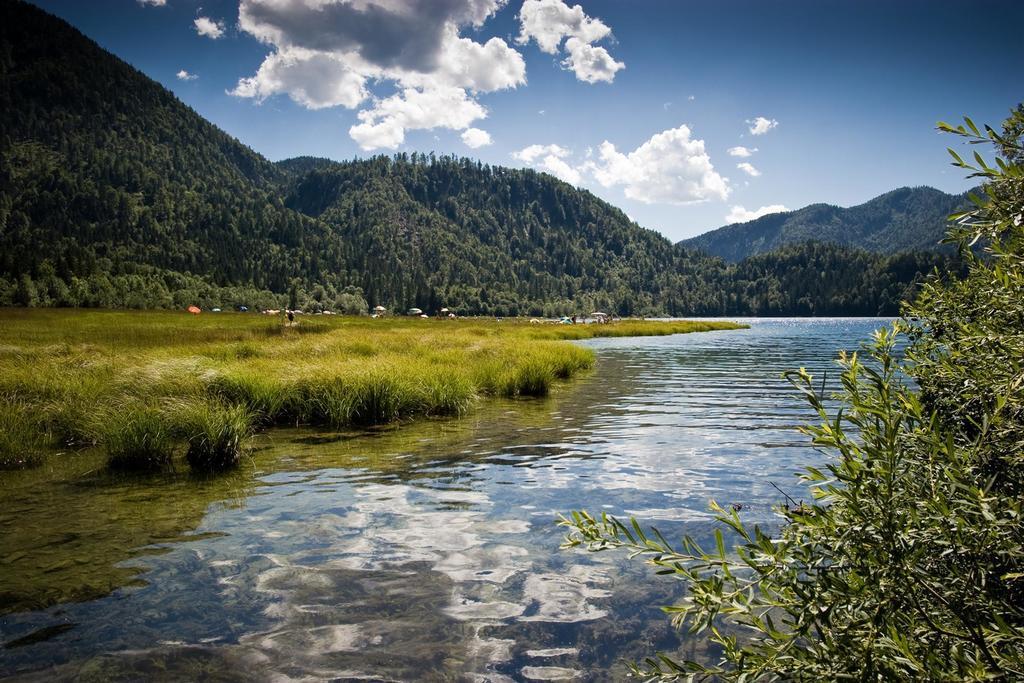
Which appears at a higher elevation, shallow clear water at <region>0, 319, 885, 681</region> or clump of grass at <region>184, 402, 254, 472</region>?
clump of grass at <region>184, 402, 254, 472</region>

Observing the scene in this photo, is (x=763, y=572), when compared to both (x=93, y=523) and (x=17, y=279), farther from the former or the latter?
(x=17, y=279)

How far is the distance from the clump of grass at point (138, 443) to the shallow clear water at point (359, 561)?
1.78 feet

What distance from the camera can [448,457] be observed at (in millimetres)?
15227

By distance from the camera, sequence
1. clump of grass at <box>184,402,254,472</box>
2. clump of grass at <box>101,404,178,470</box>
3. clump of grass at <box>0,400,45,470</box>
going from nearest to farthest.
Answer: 1. clump of grass at <box>101,404,178,470</box>
2. clump of grass at <box>0,400,45,470</box>
3. clump of grass at <box>184,402,254,472</box>

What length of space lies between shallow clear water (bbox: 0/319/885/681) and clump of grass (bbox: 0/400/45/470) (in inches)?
26.0

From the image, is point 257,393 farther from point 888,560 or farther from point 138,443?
point 888,560

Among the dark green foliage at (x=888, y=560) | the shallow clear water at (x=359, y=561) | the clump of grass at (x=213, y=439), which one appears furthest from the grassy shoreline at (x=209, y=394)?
the dark green foliage at (x=888, y=560)

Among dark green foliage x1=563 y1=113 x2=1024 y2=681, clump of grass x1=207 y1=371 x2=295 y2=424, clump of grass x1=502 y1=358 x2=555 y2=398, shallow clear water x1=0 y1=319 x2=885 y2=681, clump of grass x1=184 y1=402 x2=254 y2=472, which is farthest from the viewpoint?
clump of grass x1=502 y1=358 x2=555 y2=398

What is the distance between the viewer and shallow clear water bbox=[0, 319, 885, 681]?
6.17 meters

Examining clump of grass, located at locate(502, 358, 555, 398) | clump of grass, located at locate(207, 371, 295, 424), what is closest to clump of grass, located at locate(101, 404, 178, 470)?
clump of grass, located at locate(207, 371, 295, 424)

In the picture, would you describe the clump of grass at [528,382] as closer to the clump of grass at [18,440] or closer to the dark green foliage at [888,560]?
the clump of grass at [18,440]

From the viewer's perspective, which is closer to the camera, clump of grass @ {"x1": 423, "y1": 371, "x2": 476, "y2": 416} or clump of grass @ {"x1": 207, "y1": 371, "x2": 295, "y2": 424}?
clump of grass @ {"x1": 207, "y1": 371, "x2": 295, "y2": 424}

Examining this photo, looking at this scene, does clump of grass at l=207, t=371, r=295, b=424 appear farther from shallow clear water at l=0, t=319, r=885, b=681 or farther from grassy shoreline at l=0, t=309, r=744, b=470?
shallow clear water at l=0, t=319, r=885, b=681

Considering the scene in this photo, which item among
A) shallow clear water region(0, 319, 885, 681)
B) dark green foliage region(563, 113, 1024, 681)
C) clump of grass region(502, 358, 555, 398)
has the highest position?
dark green foliage region(563, 113, 1024, 681)
